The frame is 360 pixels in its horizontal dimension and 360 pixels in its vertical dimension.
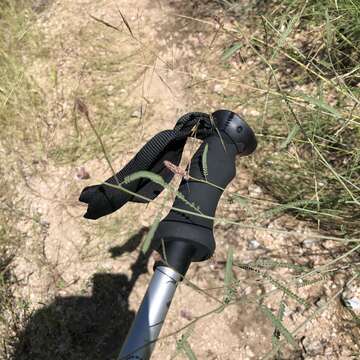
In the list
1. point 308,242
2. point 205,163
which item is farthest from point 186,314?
point 205,163

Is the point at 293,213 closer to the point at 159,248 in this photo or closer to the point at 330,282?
the point at 330,282

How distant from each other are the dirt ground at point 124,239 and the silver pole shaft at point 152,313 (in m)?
0.72

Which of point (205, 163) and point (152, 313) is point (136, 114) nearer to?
point (205, 163)

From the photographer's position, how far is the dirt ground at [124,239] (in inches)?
75.7

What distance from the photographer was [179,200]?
3.80ft

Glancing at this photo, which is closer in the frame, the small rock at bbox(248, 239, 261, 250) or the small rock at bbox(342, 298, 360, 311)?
the small rock at bbox(342, 298, 360, 311)

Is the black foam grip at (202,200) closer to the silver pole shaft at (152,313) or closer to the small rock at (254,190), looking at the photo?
the silver pole shaft at (152,313)

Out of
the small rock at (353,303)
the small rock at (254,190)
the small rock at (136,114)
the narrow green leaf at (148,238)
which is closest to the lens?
the narrow green leaf at (148,238)

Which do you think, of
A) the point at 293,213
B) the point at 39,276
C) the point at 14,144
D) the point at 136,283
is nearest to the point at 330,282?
the point at 293,213

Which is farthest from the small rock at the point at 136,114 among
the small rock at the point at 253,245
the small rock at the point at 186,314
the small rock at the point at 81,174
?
the small rock at the point at 186,314

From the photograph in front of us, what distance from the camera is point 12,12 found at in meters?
3.12

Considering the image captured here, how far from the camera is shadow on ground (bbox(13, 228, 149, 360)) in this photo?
2031 millimetres

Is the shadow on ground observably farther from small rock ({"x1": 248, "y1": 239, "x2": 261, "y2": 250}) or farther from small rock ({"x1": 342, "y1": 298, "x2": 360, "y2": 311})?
small rock ({"x1": 342, "y1": 298, "x2": 360, "y2": 311})

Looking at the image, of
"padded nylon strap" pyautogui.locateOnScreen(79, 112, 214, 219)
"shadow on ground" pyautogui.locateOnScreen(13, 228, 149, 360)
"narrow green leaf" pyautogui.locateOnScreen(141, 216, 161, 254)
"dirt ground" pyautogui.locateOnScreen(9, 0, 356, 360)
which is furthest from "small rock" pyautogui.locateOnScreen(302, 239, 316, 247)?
"narrow green leaf" pyautogui.locateOnScreen(141, 216, 161, 254)
